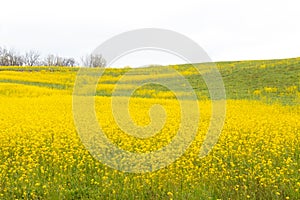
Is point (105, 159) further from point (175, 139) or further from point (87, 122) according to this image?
point (87, 122)

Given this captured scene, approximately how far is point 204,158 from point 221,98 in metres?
15.3

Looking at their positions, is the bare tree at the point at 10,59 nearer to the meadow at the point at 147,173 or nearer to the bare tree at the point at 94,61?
the bare tree at the point at 94,61

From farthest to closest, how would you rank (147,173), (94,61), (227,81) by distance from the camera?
1. (94,61)
2. (227,81)
3. (147,173)

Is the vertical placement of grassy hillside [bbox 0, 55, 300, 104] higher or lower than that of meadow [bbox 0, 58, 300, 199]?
higher

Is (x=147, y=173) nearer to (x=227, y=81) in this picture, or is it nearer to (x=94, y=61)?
(x=227, y=81)

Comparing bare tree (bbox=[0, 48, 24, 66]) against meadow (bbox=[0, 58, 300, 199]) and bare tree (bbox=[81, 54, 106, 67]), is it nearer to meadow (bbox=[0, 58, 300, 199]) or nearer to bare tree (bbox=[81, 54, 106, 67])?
bare tree (bbox=[81, 54, 106, 67])

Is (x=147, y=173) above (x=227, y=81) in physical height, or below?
below

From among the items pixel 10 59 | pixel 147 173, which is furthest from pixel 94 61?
pixel 147 173

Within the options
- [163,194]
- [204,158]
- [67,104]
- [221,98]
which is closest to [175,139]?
[204,158]

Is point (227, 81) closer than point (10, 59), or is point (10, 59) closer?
point (227, 81)

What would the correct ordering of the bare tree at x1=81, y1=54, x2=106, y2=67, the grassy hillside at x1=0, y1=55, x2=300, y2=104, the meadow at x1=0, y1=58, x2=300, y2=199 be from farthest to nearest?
1. the bare tree at x1=81, y1=54, x2=106, y2=67
2. the grassy hillside at x1=0, y1=55, x2=300, y2=104
3. the meadow at x1=0, y1=58, x2=300, y2=199

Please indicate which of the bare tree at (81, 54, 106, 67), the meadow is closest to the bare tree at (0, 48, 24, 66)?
the bare tree at (81, 54, 106, 67)

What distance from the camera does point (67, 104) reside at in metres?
18.5

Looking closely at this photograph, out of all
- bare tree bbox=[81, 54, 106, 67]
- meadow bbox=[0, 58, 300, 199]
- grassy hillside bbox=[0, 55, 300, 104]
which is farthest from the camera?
bare tree bbox=[81, 54, 106, 67]
